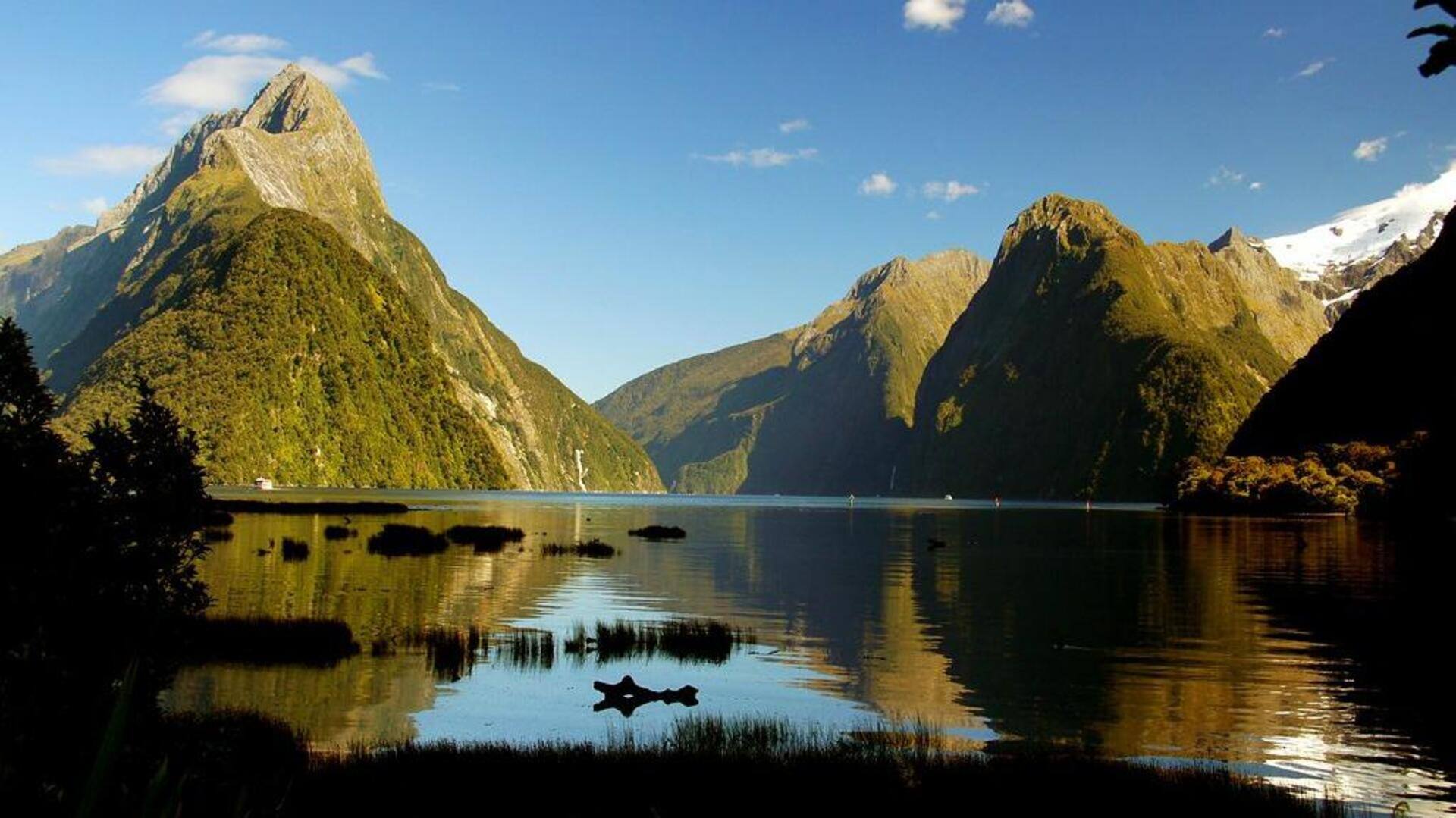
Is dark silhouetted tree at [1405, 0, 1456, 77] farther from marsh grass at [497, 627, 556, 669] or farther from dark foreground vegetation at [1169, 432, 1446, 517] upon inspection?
dark foreground vegetation at [1169, 432, 1446, 517]

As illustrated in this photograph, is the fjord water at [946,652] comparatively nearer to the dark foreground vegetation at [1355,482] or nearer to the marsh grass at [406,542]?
the marsh grass at [406,542]

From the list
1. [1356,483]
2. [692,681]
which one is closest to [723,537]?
[692,681]

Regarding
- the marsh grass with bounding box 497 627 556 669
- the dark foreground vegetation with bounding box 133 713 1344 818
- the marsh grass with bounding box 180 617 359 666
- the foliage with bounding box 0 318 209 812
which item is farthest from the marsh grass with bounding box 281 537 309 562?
the dark foreground vegetation with bounding box 133 713 1344 818

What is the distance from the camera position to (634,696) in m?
31.1

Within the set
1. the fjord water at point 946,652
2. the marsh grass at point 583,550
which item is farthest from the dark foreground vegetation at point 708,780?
the marsh grass at point 583,550

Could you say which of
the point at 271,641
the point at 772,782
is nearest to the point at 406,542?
the point at 271,641

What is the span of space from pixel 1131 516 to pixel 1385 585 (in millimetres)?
133929

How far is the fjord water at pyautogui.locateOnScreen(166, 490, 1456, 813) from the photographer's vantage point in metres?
27.3

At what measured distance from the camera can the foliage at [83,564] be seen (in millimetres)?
14828

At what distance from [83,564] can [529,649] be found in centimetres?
2106

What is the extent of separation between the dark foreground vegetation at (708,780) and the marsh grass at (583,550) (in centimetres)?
6694

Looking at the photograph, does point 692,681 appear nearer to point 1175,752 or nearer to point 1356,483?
point 1175,752

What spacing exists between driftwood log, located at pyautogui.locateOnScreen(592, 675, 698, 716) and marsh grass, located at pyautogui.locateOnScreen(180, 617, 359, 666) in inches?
387

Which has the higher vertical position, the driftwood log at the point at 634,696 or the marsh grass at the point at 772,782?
the marsh grass at the point at 772,782
